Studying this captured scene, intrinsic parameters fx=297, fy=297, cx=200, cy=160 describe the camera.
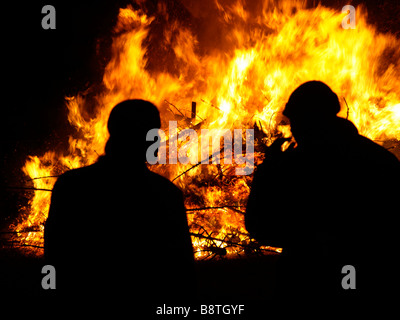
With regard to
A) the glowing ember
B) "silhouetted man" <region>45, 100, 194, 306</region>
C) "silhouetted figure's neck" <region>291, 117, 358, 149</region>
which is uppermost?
the glowing ember

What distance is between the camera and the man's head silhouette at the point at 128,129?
5.62 ft

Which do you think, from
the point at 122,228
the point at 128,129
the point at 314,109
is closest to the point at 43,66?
the point at 128,129

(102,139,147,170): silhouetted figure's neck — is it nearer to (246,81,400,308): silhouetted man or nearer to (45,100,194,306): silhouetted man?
(45,100,194,306): silhouetted man

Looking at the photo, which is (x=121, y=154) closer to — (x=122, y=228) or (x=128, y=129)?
(x=128, y=129)

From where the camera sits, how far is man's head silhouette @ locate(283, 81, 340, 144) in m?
1.71

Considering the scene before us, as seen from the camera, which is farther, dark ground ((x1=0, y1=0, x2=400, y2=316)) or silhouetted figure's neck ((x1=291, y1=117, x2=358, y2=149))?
dark ground ((x1=0, y1=0, x2=400, y2=316))

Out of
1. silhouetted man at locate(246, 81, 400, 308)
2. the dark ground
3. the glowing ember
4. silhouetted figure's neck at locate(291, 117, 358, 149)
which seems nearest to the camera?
silhouetted man at locate(246, 81, 400, 308)

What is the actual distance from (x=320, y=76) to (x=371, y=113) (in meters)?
0.97

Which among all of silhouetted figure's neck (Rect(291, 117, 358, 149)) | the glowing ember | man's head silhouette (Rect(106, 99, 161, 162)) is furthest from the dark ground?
man's head silhouette (Rect(106, 99, 161, 162))

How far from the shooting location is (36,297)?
3221mm

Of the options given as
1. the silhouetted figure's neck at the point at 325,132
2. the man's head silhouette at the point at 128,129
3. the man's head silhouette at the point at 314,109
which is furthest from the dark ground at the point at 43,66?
the man's head silhouette at the point at 128,129
